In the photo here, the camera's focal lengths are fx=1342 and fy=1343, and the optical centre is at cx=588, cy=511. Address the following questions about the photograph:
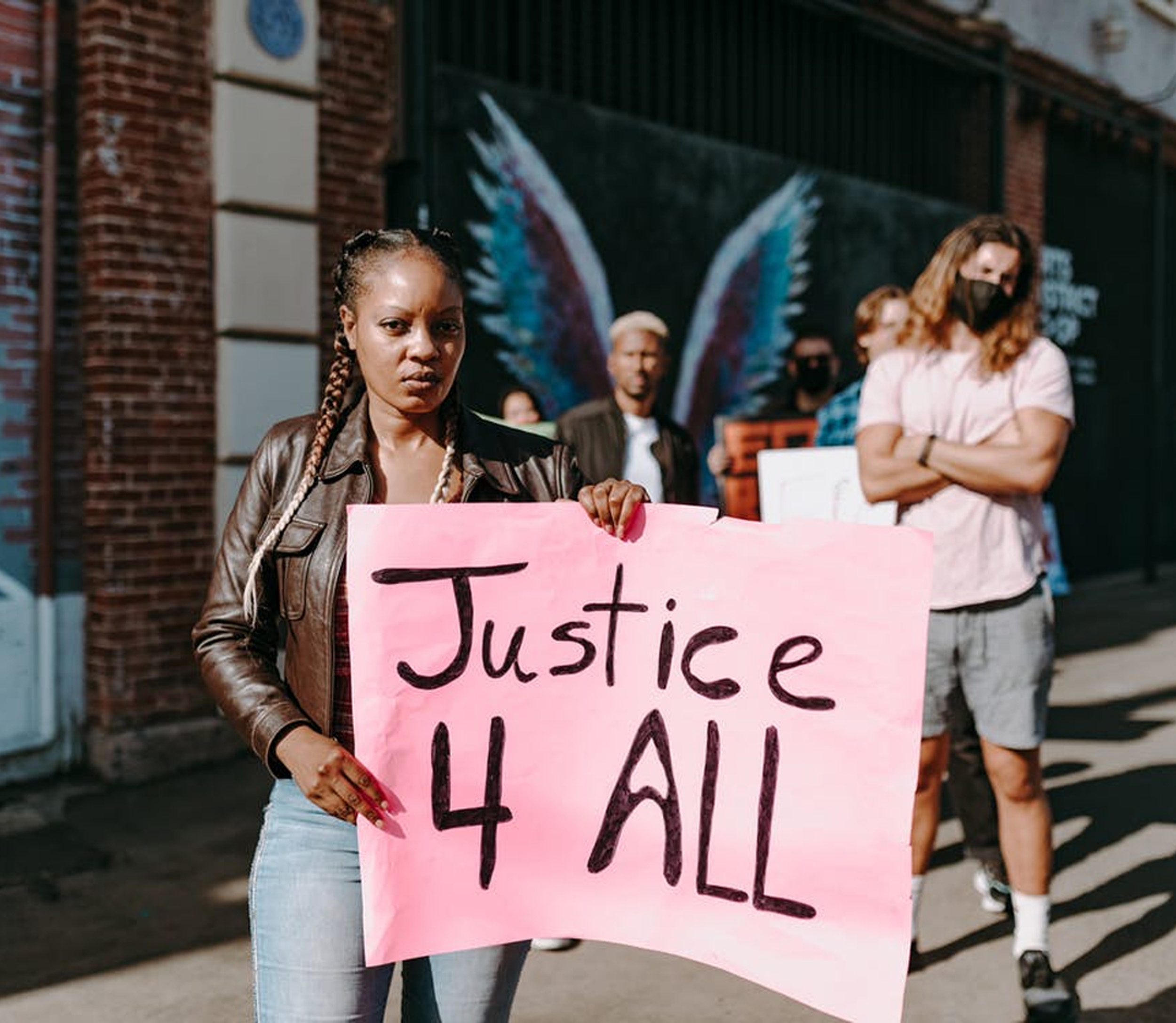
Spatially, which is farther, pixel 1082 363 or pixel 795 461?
pixel 1082 363

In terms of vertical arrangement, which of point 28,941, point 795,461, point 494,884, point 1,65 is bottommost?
point 28,941

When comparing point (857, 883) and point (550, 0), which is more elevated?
point (550, 0)

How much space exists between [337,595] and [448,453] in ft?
0.95

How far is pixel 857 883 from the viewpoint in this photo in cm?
204

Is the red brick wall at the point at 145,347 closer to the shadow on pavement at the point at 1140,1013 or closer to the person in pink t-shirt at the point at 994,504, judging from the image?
the person in pink t-shirt at the point at 994,504

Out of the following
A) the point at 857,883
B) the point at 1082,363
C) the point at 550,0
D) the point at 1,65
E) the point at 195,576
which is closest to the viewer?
the point at 857,883

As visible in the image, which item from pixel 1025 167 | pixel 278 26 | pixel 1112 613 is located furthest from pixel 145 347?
pixel 1025 167

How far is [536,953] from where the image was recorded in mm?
4148

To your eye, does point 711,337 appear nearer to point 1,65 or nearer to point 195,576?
point 195,576

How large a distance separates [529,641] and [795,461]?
2551mm

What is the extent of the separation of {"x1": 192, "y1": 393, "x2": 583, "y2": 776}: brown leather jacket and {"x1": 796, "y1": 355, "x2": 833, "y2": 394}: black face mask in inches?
144

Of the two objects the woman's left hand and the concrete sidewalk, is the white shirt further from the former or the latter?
the woman's left hand

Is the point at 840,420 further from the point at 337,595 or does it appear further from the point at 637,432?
the point at 337,595

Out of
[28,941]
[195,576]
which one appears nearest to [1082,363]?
[195,576]
